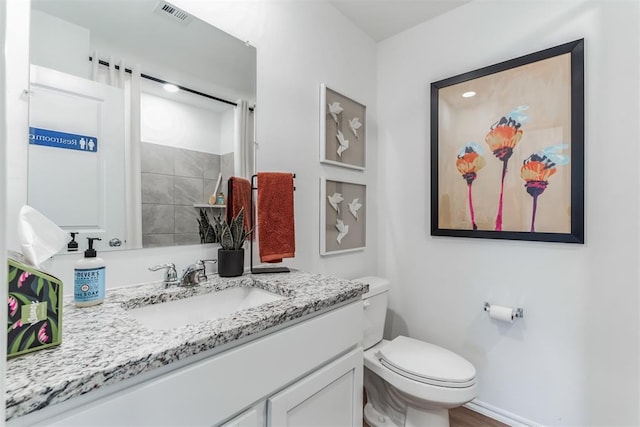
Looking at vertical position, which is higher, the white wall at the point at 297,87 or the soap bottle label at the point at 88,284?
the white wall at the point at 297,87

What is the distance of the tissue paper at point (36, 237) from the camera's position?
63cm

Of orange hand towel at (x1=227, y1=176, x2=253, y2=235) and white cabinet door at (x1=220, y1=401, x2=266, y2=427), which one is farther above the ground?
orange hand towel at (x1=227, y1=176, x2=253, y2=235)

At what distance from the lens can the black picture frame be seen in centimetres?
141

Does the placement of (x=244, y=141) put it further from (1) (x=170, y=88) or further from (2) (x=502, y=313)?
→ (2) (x=502, y=313)

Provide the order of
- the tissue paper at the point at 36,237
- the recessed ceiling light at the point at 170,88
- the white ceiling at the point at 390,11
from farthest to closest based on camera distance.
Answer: the white ceiling at the point at 390,11 < the recessed ceiling light at the point at 170,88 < the tissue paper at the point at 36,237

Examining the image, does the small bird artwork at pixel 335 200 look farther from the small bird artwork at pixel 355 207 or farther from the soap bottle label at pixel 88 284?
the soap bottle label at pixel 88 284

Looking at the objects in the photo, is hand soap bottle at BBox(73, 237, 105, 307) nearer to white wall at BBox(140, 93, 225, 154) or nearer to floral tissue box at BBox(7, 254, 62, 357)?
floral tissue box at BBox(7, 254, 62, 357)

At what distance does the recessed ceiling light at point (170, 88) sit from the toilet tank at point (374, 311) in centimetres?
133

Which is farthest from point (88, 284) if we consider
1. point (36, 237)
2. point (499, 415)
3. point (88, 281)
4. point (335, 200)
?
point (499, 415)

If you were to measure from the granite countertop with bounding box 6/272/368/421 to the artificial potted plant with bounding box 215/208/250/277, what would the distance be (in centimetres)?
17

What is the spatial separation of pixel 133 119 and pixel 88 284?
0.57 metres

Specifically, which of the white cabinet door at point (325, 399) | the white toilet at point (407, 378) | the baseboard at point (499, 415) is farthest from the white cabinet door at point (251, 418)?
the baseboard at point (499, 415)

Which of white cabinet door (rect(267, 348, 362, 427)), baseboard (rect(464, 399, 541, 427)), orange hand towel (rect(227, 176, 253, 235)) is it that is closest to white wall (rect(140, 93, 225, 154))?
orange hand towel (rect(227, 176, 253, 235))

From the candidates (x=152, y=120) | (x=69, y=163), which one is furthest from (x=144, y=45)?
(x=69, y=163)
